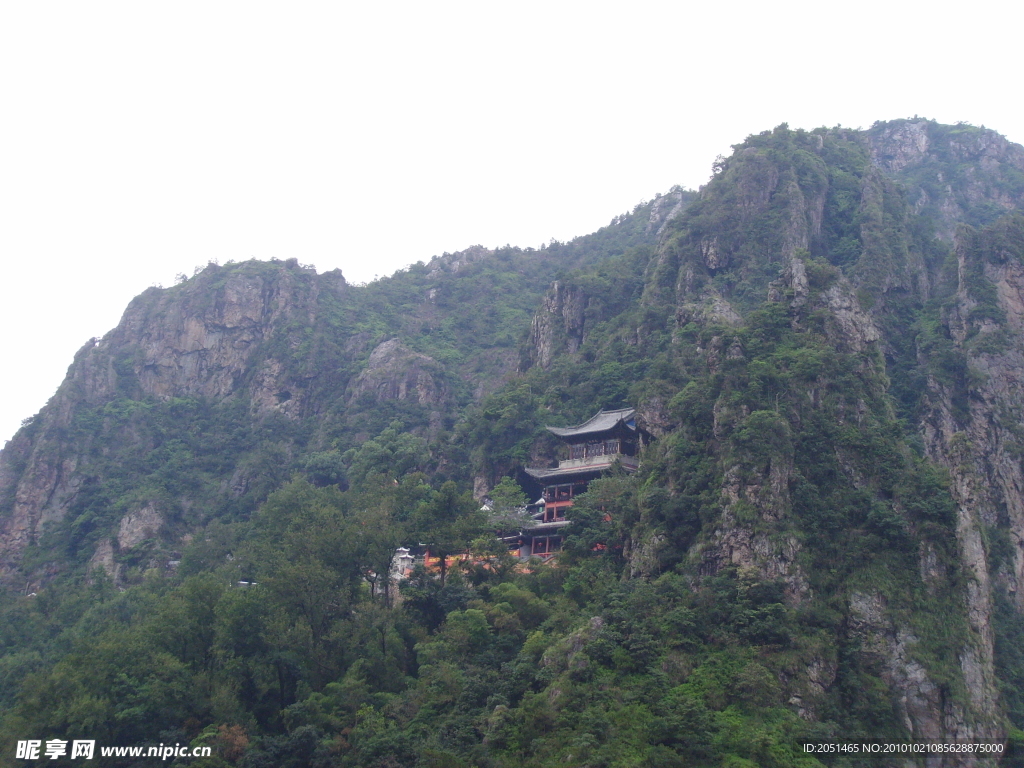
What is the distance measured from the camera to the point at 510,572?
3766 cm

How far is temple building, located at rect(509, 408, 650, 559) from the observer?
43562 millimetres

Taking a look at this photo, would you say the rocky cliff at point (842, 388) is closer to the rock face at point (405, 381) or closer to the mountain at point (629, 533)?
the mountain at point (629, 533)

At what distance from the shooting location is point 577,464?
151 feet

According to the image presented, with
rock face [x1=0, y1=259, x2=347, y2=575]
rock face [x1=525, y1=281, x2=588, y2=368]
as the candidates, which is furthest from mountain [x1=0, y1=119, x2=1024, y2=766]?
rock face [x1=0, y1=259, x2=347, y2=575]

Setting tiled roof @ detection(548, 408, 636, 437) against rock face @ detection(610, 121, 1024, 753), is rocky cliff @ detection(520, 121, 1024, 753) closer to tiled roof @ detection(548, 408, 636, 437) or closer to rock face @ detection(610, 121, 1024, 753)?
rock face @ detection(610, 121, 1024, 753)

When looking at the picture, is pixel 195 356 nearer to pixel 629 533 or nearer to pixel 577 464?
pixel 577 464

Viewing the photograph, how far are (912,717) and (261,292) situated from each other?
61.0m

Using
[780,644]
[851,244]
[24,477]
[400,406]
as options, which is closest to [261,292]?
[400,406]

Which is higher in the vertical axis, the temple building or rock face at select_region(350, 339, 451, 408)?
rock face at select_region(350, 339, 451, 408)

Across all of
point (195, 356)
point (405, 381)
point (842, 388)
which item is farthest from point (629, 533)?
point (195, 356)

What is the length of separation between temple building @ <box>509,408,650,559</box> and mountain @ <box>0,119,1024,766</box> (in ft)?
5.90

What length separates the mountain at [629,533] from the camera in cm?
2825

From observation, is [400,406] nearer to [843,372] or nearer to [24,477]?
[24,477]

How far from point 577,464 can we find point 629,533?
33.4 ft
